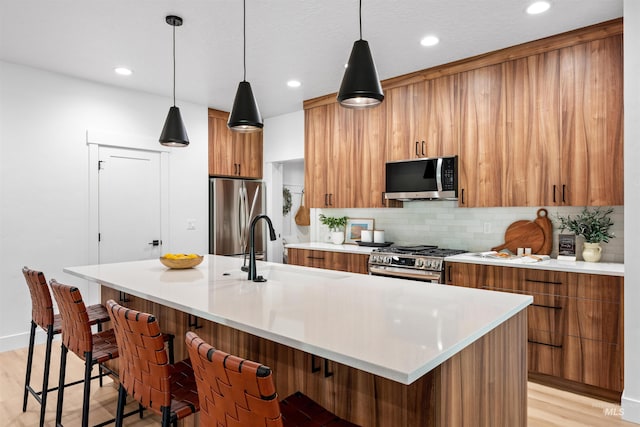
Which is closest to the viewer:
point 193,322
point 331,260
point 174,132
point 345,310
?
point 345,310

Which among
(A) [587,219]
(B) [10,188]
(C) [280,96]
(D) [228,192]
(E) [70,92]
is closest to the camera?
(A) [587,219]

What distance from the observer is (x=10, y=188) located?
3766mm

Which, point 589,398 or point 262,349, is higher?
point 262,349

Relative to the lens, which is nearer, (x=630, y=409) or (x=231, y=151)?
(x=630, y=409)

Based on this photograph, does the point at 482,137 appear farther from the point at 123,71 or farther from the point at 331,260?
the point at 123,71

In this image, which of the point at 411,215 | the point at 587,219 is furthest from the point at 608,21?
the point at 411,215

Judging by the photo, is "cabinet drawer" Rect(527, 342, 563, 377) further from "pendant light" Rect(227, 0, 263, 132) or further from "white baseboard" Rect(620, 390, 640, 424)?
"pendant light" Rect(227, 0, 263, 132)

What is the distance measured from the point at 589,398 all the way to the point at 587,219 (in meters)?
1.32

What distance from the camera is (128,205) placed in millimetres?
4570

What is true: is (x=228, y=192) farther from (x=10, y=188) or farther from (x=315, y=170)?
(x=10, y=188)

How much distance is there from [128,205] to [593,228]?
14.6 ft

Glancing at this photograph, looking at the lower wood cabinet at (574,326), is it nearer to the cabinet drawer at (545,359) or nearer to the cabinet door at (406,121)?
the cabinet drawer at (545,359)

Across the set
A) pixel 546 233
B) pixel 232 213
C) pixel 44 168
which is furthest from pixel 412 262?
pixel 44 168

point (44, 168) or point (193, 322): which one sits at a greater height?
point (44, 168)
